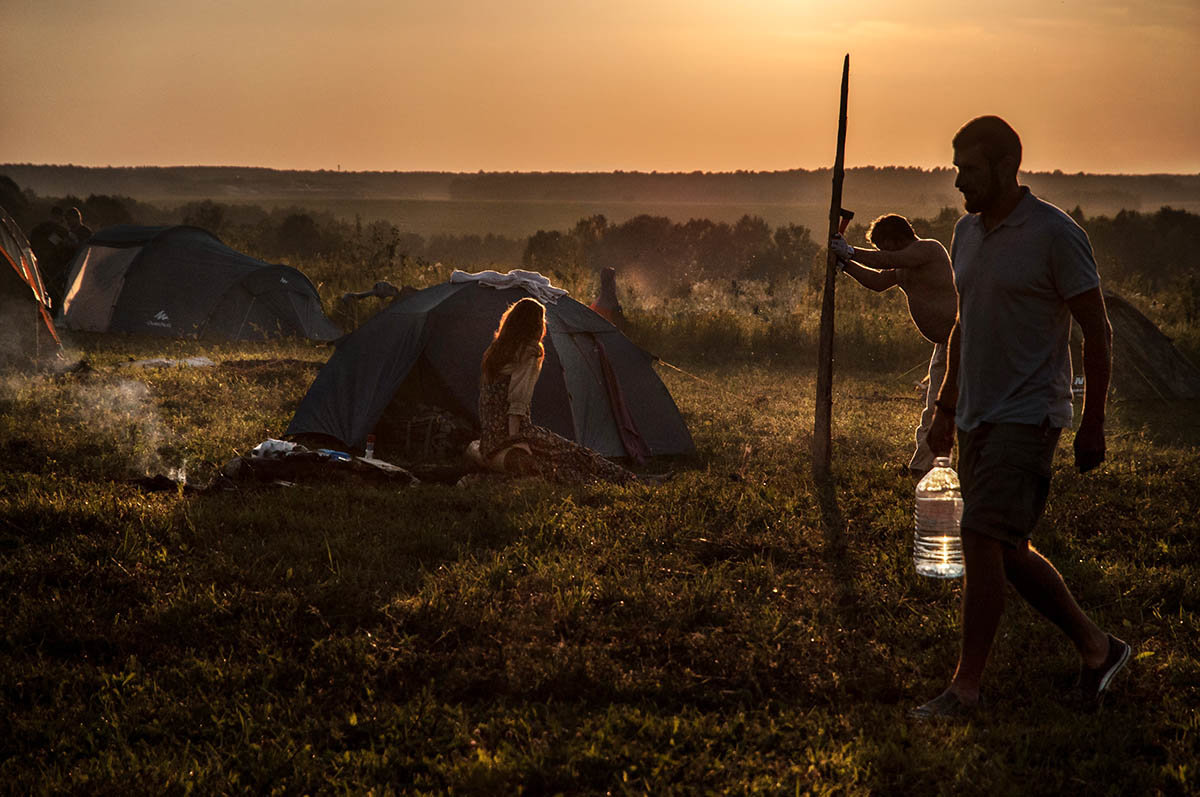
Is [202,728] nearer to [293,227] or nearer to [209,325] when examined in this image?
[209,325]

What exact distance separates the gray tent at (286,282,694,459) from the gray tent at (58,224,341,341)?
8786 millimetres

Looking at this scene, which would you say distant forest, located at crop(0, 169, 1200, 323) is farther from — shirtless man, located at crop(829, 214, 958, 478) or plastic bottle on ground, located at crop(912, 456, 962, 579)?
plastic bottle on ground, located at crop(912, 456, 962, 579)

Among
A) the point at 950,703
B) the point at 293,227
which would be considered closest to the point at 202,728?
the point at 950,703

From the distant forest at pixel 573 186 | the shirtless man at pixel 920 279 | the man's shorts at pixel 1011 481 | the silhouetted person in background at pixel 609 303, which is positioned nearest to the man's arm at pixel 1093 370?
the man's shorts at pixel 1011 481

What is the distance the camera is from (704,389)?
46.1ft

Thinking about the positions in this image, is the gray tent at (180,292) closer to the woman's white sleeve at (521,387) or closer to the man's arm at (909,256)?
the woman's white sleeve at (521,387)

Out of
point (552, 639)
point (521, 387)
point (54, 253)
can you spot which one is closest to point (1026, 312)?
point (552, 639)

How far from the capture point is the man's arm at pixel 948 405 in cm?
468

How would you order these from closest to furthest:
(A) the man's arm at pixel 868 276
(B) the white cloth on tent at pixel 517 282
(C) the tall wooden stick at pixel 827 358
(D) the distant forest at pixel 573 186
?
(A) the man's arm at pixel 868 276 < (C) the tall wooden stick at pixel 827 358 < (B) the white cloth on tent at pixel 517 282 < (D) the distant forest at pixel 573 186

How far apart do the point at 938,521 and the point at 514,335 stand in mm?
3541

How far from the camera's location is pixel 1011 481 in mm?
4074

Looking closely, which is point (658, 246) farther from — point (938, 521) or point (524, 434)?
point (938, 521)

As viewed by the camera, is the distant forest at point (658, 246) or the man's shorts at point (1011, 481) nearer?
the man's shorts at point (1011, 481)

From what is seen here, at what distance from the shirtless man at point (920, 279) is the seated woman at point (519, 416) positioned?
7.85ft
